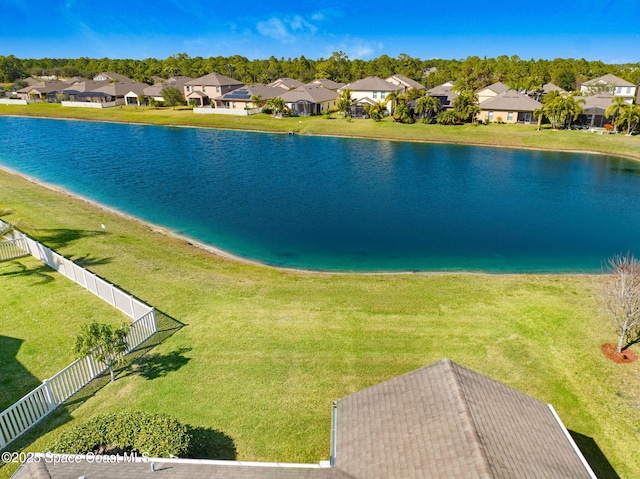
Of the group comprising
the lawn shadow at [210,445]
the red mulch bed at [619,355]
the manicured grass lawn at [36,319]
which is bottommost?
the red mulch bed at [619,355]

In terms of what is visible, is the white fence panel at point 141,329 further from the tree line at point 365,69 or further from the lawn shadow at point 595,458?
the tree line at point 365,69

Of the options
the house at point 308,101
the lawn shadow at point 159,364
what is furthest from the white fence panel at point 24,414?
the house at point 308,101

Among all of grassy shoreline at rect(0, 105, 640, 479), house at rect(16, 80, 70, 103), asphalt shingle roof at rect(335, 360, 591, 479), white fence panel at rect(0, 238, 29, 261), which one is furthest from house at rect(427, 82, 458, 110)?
house at rect(16, 80, 70, 103)

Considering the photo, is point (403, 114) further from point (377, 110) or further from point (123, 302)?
point (123, 302)

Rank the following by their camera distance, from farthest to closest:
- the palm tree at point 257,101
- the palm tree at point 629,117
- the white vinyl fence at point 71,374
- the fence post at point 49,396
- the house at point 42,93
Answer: the house at point 42,93 < the palm tree at point 257,101 < the palm tree at point 629,117 < the fence post at point 49,396 < the white vinyl fence at point 71,374

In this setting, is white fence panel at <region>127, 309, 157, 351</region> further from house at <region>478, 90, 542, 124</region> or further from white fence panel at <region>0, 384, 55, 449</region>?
house at <region>478, 90, 542, 124</region>

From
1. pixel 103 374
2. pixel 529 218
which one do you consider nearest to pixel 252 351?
pixel 103 374
